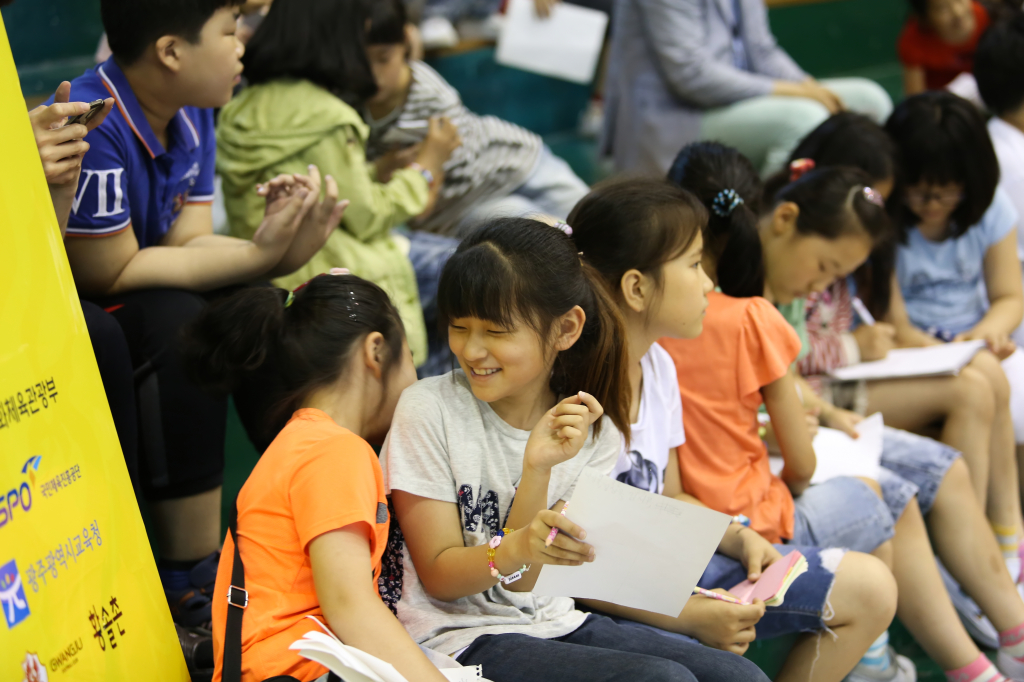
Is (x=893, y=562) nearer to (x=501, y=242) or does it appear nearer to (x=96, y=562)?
(x=501, y=242)

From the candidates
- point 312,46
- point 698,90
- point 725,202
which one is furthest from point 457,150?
point 725,202

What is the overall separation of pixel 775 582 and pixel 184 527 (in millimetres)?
937

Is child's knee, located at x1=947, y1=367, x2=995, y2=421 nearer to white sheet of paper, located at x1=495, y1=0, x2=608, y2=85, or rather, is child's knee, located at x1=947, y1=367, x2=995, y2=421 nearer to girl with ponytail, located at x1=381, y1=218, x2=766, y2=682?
girl with ponytail, located at x1=381, y1=218, x2=766, y2=682

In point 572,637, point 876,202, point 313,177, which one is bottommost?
point 572,637

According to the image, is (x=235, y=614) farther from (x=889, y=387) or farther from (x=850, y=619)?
(x=889, y=387)

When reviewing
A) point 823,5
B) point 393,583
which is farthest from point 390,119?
point 823,5

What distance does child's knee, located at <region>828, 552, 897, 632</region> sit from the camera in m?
1.51

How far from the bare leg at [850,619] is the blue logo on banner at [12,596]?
1.17m

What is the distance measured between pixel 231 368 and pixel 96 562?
372mm

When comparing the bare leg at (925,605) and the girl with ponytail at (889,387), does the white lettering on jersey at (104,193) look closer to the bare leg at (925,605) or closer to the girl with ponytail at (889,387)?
the girl with ponytail at (889,387)

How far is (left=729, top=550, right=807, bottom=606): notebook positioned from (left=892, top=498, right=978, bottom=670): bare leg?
1.50 feet

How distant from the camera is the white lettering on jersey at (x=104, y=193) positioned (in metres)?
1.43

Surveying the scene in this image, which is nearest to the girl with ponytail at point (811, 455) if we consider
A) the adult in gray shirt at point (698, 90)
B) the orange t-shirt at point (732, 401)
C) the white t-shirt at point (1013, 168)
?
the orange t-shirt at point (732, 401)

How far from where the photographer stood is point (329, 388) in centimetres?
128
